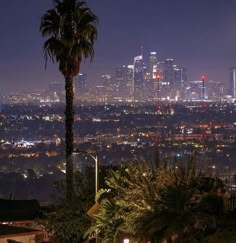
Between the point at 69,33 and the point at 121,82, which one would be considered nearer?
the point at 69,33

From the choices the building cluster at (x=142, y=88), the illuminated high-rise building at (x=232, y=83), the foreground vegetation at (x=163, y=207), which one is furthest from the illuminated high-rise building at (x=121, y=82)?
the foreground vegetation at (x=163, y=207)

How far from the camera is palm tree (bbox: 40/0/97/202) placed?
86.6ft

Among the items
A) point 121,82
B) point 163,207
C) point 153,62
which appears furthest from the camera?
point 121,82

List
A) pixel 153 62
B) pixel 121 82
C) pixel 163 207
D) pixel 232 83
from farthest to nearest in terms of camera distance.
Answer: pixel 121 82
pixel 153 62
pixel 232 83
pixel 163 207

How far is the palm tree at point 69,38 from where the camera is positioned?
2639 centimetres

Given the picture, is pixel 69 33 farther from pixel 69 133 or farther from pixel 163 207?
pixel 163 207

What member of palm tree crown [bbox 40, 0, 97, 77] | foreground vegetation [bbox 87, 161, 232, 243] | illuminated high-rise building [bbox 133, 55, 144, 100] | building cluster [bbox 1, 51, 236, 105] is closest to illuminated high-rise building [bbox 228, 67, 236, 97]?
building cluster [bbox 1, 51, 236, 105]

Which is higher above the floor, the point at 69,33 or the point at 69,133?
the point at 69,33

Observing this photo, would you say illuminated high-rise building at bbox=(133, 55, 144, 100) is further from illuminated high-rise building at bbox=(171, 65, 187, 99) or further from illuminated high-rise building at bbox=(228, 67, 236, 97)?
illuminated high-rise building at bbox=(228, 67, 236, 97)

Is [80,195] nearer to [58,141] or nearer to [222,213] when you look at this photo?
[222,213]

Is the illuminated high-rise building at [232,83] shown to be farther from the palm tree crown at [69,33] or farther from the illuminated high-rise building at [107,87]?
the palm tree crown at [69,33]

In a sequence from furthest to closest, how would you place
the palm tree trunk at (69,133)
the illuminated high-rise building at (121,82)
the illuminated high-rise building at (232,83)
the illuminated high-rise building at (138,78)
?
the illuminated high-rise building at (121,82) < the illuminated high-rise building at (138,78) < the illuminated high-rise building at (232,83) < the palm tree trunk at (69,133)

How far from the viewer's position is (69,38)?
26484mm

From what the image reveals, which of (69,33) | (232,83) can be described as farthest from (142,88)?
(69,33)
